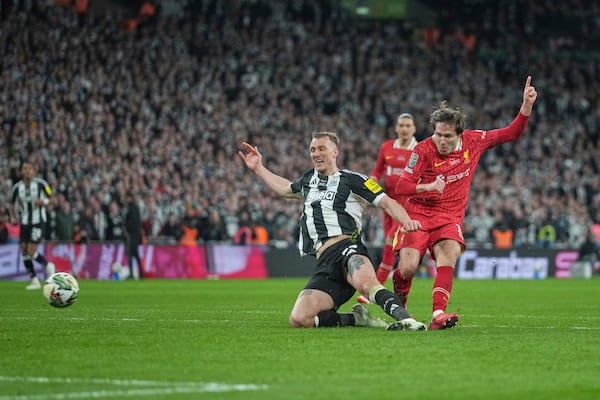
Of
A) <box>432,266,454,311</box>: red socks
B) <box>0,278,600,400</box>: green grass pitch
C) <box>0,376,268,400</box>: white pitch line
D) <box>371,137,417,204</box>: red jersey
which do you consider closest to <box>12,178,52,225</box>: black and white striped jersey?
<box>0,278,600,400</box>: green grass pitch

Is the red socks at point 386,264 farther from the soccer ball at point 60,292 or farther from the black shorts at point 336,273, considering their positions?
the soccer ball at point 60,292

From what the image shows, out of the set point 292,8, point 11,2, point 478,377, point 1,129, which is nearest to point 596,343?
point 478,377

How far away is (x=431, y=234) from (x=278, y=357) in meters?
3.59

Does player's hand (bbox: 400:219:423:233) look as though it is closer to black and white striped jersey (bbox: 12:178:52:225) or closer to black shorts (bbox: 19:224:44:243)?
black and white striped jersey (bbox: 12:178:52:225)

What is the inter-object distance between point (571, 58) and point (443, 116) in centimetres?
3600

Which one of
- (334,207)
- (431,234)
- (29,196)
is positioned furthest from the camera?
(29,196)

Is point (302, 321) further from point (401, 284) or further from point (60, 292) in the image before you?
point (60, 292)

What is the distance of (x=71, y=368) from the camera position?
726 centimetres

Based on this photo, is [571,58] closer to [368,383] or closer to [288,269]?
[288,269]

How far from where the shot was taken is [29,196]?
20938 mm

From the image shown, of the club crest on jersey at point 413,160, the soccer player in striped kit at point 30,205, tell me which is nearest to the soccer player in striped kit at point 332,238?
the club crest on jersey at point 413,160

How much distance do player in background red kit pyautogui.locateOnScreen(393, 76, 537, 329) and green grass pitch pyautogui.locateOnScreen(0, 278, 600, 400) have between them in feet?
2.61

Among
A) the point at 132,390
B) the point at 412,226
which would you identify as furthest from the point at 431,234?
the point at 132,390

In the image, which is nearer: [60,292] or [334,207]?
[334,207]
